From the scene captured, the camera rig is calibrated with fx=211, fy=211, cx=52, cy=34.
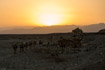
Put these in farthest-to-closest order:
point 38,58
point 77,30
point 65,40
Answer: point 77,30, point 65,40, point 38,58

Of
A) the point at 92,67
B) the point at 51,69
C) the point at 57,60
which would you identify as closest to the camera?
the point at 92,67

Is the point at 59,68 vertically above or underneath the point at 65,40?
underneath

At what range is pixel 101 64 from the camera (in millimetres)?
20719

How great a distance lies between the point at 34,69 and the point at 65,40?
16.7m

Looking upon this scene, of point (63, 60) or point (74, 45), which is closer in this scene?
point (63, 60)

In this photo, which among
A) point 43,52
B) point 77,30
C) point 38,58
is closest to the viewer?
point 38,58

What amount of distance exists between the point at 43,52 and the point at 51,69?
1274 cm

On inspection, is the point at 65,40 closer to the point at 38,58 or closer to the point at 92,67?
the point at 38,58

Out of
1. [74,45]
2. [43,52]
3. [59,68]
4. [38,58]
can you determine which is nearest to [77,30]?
[74,45]

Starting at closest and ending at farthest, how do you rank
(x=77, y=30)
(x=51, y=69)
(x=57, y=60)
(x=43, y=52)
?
(x=51, y=69) < (x=57, y=60) < (x=43, y=52) < (x=77, y=30)

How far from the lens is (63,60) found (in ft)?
96.7

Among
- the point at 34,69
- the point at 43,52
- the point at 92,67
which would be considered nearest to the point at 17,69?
the point at 34,69

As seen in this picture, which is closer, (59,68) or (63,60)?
(59,68)

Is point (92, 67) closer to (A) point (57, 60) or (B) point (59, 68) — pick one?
(B) point (59, 68)
